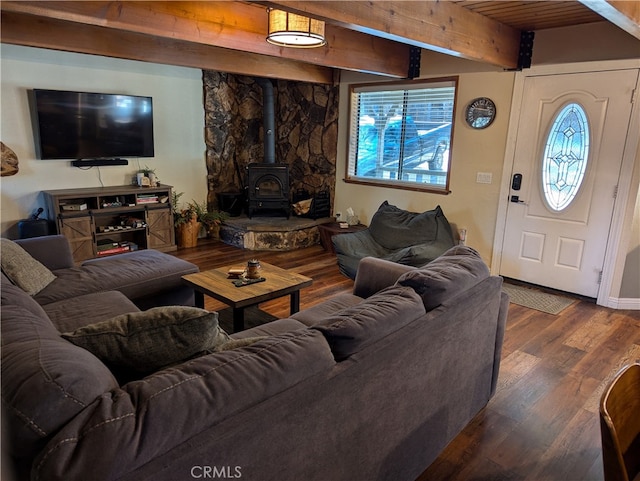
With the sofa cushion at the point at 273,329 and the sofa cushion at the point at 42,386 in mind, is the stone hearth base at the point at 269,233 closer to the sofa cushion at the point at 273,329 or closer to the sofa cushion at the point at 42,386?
the sofa cushion at the point at 273,329

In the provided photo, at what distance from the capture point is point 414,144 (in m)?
5.19

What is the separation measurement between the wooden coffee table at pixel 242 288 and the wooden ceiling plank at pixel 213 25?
174 centimetres

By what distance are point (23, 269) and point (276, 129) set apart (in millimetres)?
4373

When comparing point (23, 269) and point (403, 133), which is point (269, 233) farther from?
point (23, 269)

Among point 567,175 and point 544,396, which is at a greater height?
point 567,175

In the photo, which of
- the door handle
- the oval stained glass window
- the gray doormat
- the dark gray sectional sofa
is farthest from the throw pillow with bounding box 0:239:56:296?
the oval stained glass window

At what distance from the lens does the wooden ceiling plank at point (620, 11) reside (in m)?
2.19

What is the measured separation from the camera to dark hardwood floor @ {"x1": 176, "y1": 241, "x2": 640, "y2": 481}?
203 centimetres

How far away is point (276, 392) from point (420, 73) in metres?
4.54

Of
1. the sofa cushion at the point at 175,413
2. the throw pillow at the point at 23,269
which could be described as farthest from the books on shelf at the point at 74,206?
the sofa cushion at the point at 175,413

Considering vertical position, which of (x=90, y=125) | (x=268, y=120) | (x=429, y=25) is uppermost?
(x=429, y=25)

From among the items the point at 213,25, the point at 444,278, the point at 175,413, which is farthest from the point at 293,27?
the point at 175,413

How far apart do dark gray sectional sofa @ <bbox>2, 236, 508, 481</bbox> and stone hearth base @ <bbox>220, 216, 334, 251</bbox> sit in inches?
136

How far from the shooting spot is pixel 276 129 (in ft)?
21.2
